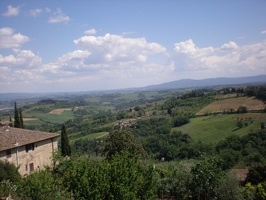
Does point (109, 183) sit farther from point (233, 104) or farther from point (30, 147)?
point (233, 104)

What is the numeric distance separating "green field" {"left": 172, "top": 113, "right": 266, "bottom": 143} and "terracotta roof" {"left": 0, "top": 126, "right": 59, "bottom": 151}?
51733 millimetres

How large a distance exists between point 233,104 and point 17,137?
3306 inches

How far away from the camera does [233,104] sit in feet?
327

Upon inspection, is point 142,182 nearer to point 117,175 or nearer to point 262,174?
point 117,175

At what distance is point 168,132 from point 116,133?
61563mm

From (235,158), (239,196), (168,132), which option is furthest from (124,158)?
(168,132)

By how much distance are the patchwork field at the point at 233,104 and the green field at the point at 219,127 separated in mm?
6853

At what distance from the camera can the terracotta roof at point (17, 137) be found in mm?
29984

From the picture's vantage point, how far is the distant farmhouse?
29866 mm

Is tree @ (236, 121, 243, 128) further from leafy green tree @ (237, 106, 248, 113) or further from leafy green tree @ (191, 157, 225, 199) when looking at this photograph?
leafy green tree @ (191, 157, 225, 199)

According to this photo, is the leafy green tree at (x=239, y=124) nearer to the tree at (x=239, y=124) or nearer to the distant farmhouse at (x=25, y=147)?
the tree at (x=239, y=124)

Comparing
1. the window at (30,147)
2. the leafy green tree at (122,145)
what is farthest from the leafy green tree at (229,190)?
the window at (30,147)

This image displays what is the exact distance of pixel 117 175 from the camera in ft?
57.0

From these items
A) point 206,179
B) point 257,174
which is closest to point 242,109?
point 257,174
